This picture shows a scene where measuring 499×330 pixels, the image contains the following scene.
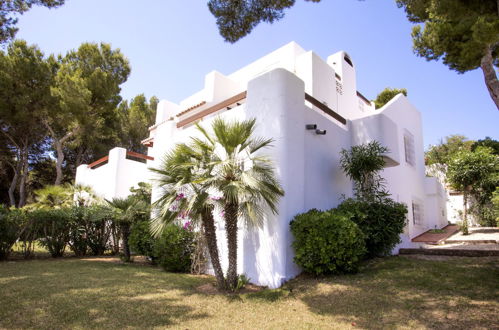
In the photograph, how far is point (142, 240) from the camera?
32.1 feet

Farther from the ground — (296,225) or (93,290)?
(296,225)

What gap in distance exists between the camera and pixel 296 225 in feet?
21.7

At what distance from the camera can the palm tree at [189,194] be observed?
6160mm

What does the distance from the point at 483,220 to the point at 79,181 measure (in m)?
21.8

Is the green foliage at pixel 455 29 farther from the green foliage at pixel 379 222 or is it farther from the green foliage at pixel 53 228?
the green foliage at pixel 53 228

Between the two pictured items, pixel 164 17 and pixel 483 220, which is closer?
pixel 164 17

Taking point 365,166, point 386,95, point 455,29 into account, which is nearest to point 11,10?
point 365,166

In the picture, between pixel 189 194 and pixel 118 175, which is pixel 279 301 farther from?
pixel 118 175

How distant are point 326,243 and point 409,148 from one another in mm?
9841

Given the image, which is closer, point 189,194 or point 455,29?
point 189,194

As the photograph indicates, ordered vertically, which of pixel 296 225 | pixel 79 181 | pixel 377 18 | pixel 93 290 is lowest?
pixel 93 290

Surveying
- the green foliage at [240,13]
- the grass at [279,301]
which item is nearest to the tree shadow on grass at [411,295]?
the grass at [279,301]

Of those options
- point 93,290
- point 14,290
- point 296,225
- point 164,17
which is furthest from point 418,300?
point 164,17

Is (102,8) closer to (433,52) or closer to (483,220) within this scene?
(433,52)
